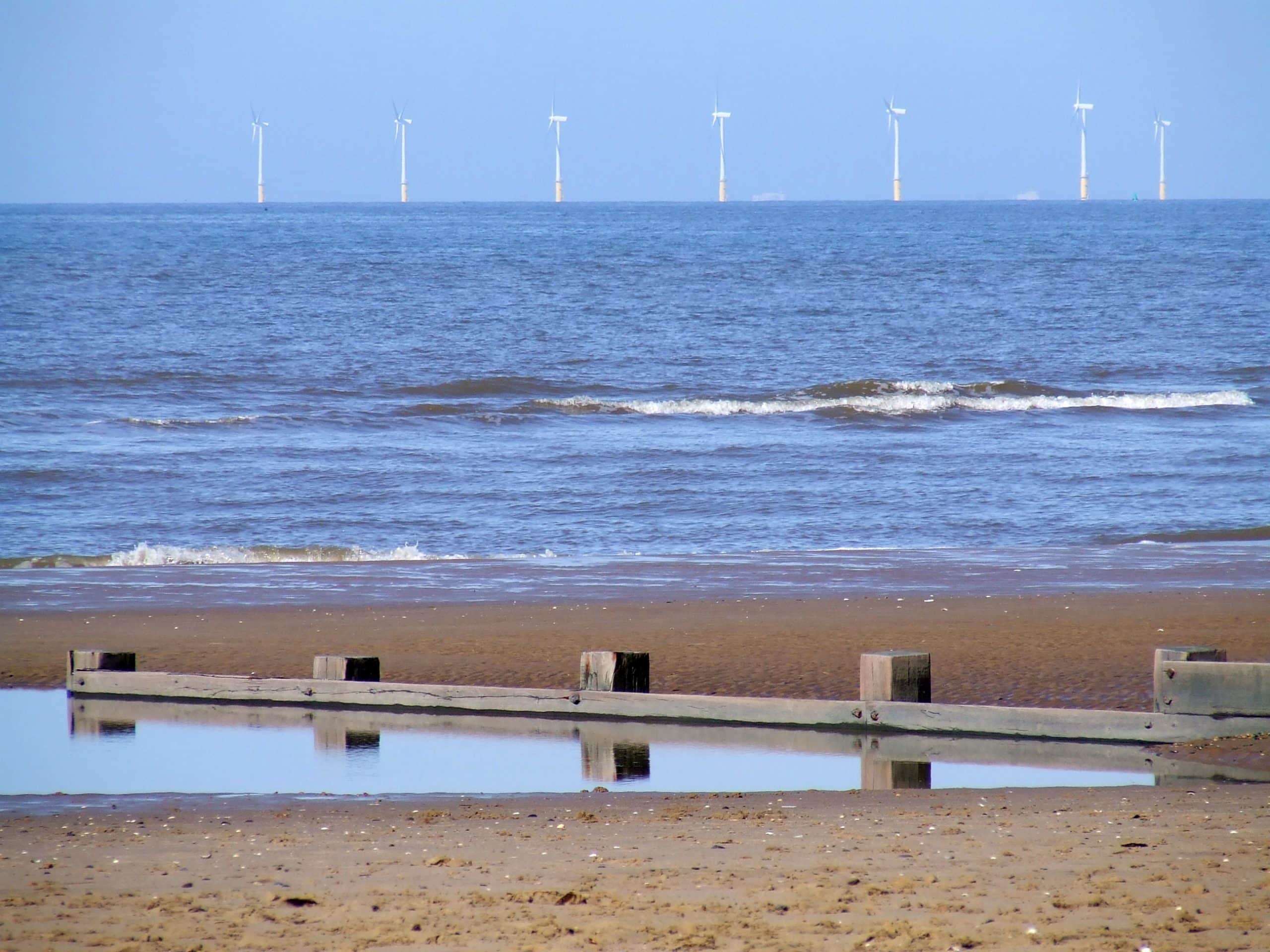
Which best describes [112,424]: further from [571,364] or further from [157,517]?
[571,364]

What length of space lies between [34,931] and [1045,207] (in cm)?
18259

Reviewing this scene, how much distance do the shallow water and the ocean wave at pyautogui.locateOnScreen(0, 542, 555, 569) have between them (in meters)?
7.68

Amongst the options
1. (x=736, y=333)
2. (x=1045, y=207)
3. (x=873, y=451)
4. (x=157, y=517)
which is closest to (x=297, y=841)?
(x=157, y=517)

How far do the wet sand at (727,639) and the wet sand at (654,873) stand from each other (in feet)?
9.38

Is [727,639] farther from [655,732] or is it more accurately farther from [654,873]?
[654,873]

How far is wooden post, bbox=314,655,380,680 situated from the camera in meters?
8.80

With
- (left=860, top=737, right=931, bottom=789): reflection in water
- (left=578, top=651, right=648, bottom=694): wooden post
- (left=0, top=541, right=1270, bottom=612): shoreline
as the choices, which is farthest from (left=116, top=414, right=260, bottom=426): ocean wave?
(left=860, top=737, right=931, bottom=789): reflection in water

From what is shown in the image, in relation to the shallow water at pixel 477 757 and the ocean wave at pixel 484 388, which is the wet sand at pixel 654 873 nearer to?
the shallow water at pixel 477 757

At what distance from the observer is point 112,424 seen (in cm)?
2712

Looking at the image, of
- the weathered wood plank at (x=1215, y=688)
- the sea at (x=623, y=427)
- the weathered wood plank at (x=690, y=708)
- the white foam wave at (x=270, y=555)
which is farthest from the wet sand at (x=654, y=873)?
the white foam wave at (x=270, y=555)

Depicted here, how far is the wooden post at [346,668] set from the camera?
8797 mm

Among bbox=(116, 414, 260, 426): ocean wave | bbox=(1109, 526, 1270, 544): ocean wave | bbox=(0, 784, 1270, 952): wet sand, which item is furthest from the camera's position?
bbox=(116, 414, 260, 426): ocean wave

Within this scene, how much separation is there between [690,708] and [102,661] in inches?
142

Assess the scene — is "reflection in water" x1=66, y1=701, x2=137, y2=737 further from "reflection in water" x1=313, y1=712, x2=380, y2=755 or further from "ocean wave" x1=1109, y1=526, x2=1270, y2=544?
"ocean wave" x1=1109, y1=526, x2=1270, y2=544
